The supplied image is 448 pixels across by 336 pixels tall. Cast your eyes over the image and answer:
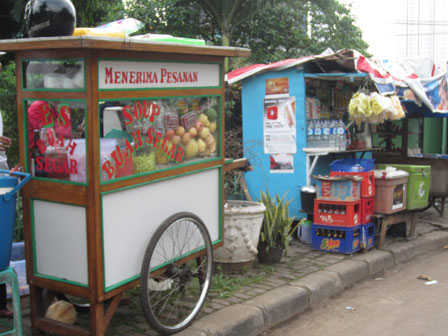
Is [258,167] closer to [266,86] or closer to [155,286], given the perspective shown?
[266,86]

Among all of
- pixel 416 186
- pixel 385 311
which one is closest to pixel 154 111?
pixel 385 311

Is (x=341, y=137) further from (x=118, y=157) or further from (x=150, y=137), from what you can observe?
(x=118, y=157)

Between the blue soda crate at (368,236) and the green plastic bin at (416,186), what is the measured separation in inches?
29.5

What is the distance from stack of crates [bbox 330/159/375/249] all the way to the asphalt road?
1.81 ft

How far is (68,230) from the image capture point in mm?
3258

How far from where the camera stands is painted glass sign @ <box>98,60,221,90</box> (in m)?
3.14

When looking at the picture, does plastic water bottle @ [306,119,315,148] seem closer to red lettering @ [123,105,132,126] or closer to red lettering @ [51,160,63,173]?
red lettering @ [123,105,132,126]

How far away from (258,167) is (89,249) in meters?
4.39

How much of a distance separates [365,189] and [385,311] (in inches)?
71.3

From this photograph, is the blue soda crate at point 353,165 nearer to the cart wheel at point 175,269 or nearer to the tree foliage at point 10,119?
the cart wheel at point 175,269

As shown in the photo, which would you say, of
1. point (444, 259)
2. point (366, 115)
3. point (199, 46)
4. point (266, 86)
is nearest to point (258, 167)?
point (266, 86)

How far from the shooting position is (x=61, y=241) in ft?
10.8

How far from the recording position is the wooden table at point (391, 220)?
646 cm

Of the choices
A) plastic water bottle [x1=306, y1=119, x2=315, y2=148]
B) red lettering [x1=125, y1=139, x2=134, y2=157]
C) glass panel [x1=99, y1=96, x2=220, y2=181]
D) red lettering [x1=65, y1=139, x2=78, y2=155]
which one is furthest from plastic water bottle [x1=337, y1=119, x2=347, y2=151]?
red lettering [x1=65, y1=139, x2=78, y2=155]
